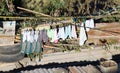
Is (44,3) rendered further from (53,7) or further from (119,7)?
(119,7)

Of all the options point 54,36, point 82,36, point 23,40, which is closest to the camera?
point 23,40

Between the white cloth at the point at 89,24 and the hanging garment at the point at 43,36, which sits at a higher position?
the white cloth at the point at 89,24

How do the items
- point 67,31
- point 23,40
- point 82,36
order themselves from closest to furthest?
point 23,40
point 67,31
point 82,36

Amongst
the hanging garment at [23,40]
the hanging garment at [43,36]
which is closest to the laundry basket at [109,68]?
the hanging garment at [43,36]

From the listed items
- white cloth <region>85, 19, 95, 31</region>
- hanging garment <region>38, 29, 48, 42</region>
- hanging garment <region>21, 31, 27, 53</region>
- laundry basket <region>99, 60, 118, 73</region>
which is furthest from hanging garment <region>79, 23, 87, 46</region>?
laundry basket <region>99, 60, 118, 73</region>

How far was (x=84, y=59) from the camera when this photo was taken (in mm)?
13758

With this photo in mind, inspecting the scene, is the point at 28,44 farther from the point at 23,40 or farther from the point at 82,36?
the point at 82,36

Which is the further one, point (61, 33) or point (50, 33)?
point (61, 33)

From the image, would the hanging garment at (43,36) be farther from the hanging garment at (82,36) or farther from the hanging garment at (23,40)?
the hanging garment at (82,36)

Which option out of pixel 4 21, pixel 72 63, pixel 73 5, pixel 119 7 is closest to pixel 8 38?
pixel 4 21

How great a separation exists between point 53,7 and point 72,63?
17.6ft

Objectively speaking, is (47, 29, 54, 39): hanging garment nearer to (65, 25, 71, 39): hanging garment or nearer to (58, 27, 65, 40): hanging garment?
(58, 27, 65, 40): hanging garment

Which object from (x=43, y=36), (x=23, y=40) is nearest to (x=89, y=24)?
(x=43, y=36)

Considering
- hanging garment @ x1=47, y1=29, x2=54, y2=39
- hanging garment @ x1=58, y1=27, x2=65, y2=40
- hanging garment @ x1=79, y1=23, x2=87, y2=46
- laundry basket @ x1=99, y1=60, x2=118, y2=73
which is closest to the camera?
laundry basket @ x1=99, y1=60, x2=118, y2=73
